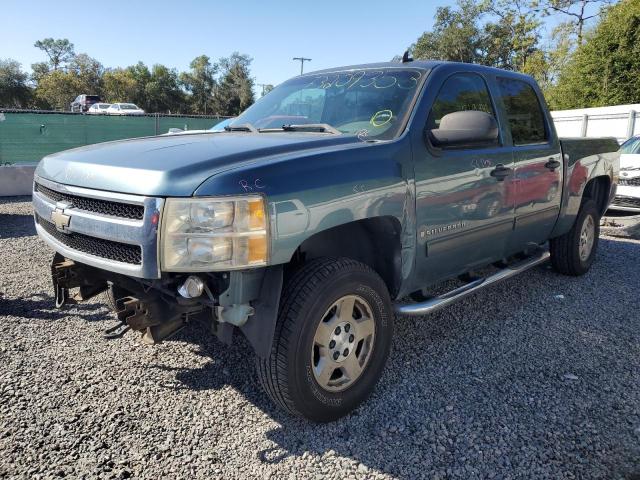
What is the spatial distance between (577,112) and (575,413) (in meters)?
17.7

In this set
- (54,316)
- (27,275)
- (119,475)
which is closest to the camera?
(119,475)

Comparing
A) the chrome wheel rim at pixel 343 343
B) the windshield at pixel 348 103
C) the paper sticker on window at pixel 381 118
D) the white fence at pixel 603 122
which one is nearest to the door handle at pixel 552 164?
the windshield at pixel 348 103

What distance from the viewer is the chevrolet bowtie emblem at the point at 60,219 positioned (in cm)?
267

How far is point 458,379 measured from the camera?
10.7 feet

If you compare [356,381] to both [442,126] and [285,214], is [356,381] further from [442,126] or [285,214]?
[442,126]

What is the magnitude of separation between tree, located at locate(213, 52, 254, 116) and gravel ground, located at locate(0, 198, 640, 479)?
212 ft

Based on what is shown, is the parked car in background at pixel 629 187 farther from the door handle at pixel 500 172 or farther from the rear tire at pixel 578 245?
the door handle at pixel 500 172

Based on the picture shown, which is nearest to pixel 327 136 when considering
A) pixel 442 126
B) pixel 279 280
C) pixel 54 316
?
pixel 442 126

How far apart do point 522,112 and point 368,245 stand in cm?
219

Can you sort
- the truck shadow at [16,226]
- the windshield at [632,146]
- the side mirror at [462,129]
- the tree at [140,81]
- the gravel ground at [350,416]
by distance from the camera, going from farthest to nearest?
1. the tree at [140,81]
2. the windshield at [632,146]
3. the truck shadow at [16,226]
4. the side mirror at [462,129]
5. the gravel ground at [350,416]

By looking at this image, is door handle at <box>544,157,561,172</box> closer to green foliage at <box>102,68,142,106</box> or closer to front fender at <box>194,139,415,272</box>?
front fender at <box>194,139,415,272</box>

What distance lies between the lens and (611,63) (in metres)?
22.2

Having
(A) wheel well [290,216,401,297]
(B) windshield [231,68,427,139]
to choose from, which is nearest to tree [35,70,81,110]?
(B) windshield [231,68,427,139]

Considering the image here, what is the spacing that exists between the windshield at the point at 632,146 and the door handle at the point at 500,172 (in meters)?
7.72
